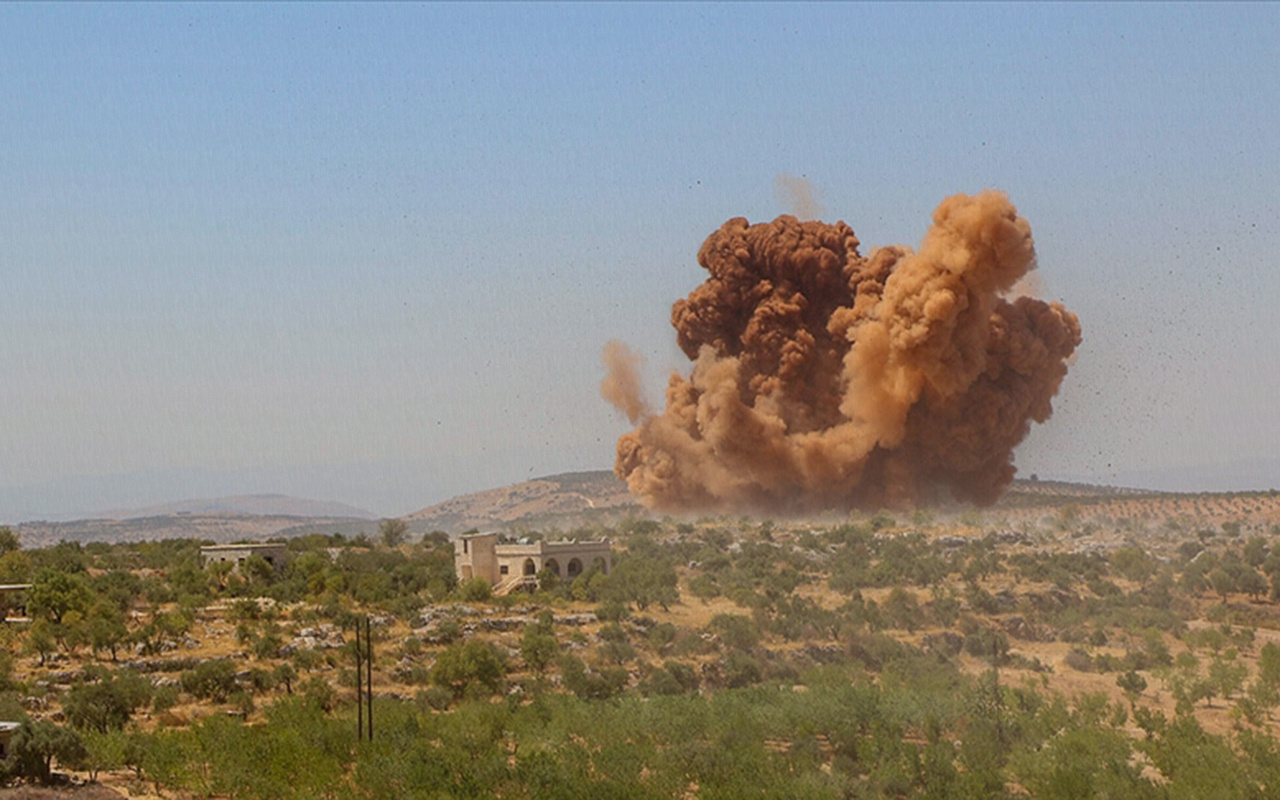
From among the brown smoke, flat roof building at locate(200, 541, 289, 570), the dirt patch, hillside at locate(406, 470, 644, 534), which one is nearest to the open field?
the dirt patch

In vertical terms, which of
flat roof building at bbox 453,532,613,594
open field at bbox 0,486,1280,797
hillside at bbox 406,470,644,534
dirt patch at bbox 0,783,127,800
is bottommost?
dirt patch at bbox 0,783,127,800

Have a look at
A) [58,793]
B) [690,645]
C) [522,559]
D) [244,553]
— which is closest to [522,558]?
[522,559]

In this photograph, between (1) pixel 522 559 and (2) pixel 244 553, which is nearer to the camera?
(1) pixel 522 559

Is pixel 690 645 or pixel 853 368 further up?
pixel 853 368

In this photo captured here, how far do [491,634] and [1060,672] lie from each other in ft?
67.6

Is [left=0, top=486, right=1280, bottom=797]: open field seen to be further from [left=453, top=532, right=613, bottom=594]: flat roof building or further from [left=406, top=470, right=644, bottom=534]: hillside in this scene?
[left=406, top=470, right=644, bottom=534]: hillside

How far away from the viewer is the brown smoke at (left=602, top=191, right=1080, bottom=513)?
73188 mm

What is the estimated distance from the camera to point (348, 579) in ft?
209

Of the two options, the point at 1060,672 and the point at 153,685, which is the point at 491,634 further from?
the point at 1060,672

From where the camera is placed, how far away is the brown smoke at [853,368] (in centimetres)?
7319

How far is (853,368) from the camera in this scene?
75.6 m

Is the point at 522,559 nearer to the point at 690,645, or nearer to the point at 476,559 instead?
the point at 476,559

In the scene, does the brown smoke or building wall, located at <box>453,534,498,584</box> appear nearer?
building wall, located at <box>453,534,498,584</box>

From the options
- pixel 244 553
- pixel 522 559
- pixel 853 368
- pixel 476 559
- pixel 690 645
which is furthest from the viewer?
pixel 853 368
